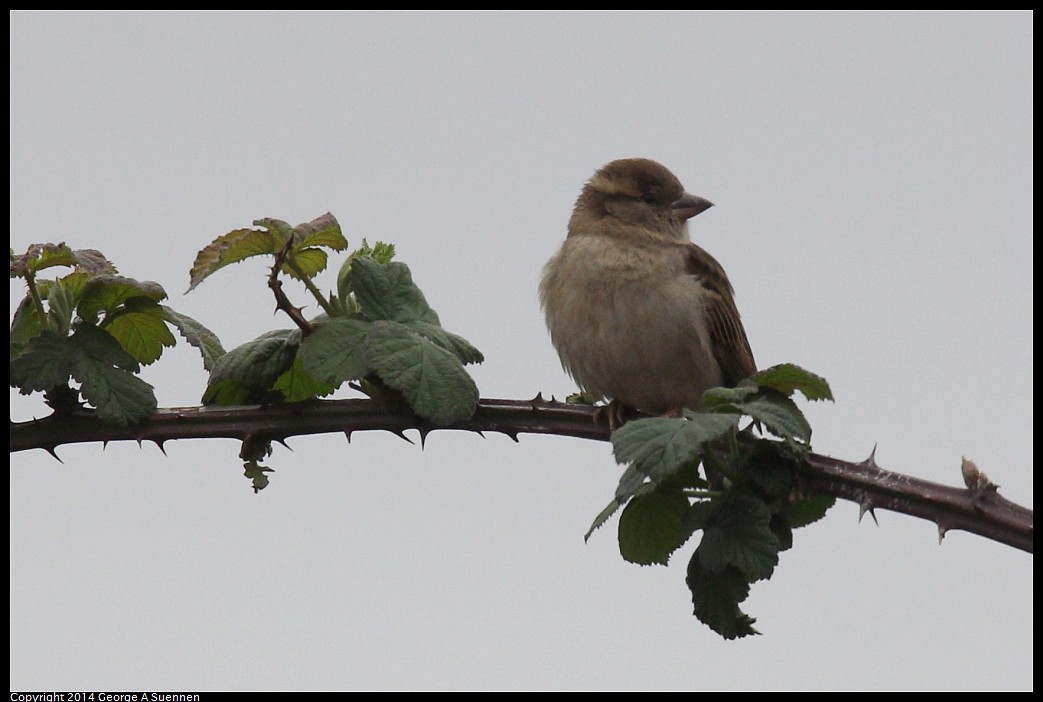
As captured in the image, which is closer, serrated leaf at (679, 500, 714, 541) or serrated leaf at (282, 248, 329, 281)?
serrated leaf at (679, 500, 714, 541)

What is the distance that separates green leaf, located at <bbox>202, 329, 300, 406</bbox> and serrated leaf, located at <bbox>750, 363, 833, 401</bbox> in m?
1.04

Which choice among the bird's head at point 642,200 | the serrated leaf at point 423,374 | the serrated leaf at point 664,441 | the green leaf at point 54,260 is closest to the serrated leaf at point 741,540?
the serrated leaf at point 664,441

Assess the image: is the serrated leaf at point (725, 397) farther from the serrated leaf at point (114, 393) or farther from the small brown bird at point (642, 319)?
the small brown bird at point (642, 319)

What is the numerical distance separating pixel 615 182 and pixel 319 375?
2424 mm

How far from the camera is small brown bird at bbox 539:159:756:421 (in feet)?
12.9

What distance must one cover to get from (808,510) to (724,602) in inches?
A: 13.6

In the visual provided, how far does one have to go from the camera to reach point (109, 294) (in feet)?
9.10

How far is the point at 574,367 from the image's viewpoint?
160 inches

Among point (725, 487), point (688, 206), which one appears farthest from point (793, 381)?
point (688, 206)

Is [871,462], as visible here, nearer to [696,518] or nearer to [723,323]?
Answer: [696,518]

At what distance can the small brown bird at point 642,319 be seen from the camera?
12.9ft

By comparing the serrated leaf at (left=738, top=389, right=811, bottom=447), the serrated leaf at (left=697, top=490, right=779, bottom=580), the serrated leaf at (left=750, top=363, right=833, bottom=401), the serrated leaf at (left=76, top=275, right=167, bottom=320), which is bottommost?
→ the serrated leaf at (left=697, top=490, right=779, bottom=580)

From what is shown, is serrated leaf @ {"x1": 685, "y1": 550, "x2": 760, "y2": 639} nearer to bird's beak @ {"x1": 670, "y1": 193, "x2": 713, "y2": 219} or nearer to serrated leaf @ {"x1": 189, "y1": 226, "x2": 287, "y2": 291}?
serrated leaf @ {"x1": 189, "y1": 226, "x2": 287, "y2": 291}

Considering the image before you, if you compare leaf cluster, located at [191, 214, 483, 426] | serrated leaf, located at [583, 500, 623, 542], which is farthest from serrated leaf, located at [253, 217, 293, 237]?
serrated leaf, located at [583, 500, 623, 542]
